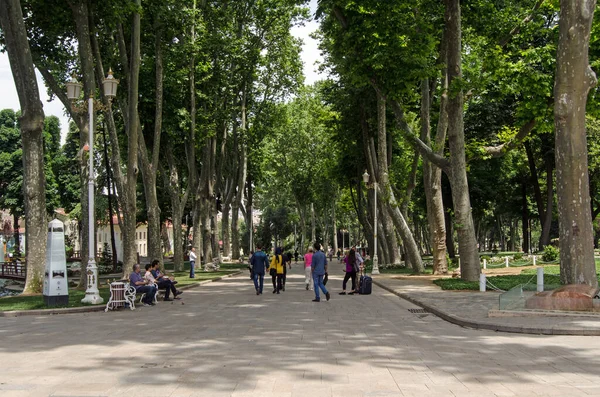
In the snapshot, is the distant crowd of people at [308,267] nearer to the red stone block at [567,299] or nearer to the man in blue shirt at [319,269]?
the man in blue shirt at [319,269]

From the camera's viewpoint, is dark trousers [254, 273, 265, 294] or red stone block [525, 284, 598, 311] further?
dark trousers [254, 273, 265, 294]

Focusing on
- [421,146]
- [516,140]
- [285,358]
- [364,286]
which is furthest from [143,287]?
[516,140]

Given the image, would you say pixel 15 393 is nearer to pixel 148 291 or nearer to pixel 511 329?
pixel 511 329

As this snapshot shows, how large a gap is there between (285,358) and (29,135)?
1495 cm

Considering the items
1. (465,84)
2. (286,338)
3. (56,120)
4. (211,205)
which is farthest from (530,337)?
(56,120)

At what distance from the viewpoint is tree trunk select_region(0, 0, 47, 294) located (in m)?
20.2

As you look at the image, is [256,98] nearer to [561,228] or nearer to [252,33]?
[252,33]

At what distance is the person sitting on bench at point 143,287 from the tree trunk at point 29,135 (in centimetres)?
424

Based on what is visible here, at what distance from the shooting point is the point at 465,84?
2120 centimetres

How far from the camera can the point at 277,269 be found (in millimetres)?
23234

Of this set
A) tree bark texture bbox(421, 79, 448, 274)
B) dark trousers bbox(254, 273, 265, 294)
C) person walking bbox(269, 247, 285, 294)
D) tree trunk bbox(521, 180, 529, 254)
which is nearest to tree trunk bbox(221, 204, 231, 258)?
tree bark texture bbox(421, 79, 448, 274)

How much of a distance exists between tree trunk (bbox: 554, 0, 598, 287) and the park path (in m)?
3.79

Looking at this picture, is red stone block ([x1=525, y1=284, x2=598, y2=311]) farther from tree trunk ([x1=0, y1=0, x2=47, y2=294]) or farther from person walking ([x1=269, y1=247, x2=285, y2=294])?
tree trunk ([x1=0, y1=0, x2=47, y2=294])

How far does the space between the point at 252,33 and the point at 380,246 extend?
16905 millimetres
